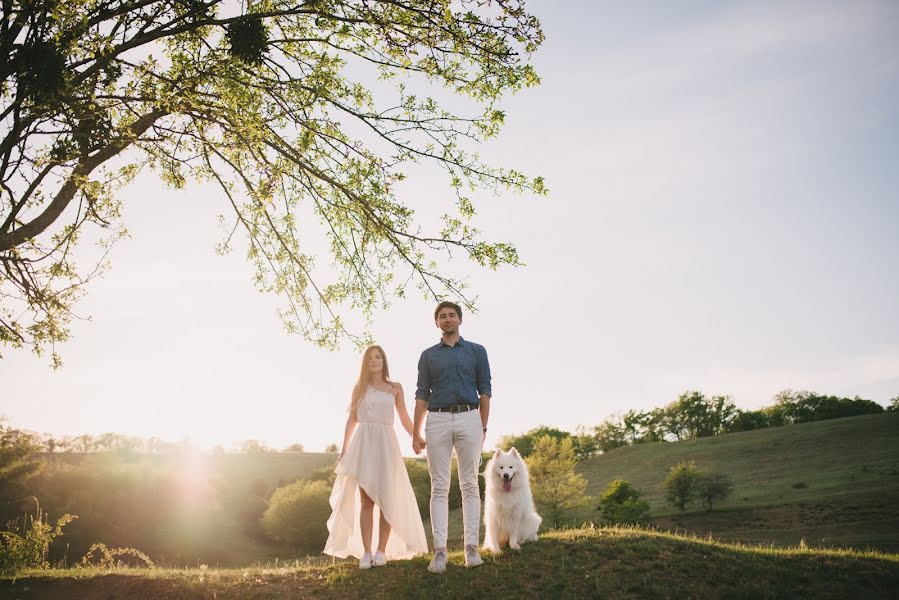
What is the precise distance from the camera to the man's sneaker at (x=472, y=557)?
6.88 metres

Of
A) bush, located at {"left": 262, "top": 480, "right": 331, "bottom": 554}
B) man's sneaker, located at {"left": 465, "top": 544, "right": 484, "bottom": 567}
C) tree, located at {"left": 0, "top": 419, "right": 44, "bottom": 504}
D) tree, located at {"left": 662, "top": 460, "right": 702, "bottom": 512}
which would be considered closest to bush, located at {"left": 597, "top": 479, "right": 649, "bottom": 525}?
tree, located at {"left": 662, "top": 460, "right": 702, "bottom": 512}

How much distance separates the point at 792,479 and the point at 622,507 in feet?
65.0

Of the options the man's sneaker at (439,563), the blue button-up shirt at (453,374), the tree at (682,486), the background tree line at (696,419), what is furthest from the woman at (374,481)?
the background tree line at (696,419)

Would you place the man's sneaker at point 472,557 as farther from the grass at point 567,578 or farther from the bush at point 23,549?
the bush at point 23,549

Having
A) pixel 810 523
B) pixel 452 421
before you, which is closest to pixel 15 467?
pixel 452 421

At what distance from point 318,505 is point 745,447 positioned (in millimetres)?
52380

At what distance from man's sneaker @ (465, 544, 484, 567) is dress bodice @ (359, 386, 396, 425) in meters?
1.98

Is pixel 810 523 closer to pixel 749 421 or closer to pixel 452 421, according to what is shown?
pixel 452 421

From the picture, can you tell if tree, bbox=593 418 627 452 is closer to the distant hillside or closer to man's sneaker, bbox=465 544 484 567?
the distant hillside

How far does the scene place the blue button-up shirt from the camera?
6930 mm

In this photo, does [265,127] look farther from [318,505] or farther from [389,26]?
[318,505]

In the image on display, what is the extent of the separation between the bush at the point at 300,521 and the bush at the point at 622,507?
2279 centimetres

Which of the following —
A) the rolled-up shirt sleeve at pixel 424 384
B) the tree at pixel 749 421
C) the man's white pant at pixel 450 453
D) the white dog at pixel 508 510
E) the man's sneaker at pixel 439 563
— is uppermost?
the rolled-up shirt sleeve at pixel 424 384

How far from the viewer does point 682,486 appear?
4800 cm
